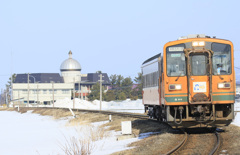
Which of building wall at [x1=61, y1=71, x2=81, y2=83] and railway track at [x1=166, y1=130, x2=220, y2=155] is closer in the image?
railway track at [x1=166, y1=130, x2=220, y2=155]

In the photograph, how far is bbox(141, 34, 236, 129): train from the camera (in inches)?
657

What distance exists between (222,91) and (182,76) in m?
1.63

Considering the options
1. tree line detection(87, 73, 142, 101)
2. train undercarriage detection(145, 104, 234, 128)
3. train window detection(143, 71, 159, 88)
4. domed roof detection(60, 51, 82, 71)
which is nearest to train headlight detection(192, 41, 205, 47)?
train undercarriage detection(145, 104, 234, 128)

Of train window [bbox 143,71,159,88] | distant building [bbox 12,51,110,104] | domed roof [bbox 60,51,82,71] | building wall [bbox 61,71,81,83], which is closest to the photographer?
train window [bbox 143,71,159,88]

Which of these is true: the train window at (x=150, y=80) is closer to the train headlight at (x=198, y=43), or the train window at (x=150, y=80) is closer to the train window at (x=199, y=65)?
the train window at (x=199, y=65)

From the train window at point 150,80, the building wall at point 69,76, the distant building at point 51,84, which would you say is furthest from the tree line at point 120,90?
the train window at point 150,80

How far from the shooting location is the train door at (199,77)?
655 inches

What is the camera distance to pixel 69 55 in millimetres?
169250

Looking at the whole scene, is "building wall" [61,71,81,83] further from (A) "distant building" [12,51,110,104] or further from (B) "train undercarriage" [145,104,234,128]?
(B) "train undercarriage" [145,104,234,128]

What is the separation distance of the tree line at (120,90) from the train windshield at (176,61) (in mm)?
104577

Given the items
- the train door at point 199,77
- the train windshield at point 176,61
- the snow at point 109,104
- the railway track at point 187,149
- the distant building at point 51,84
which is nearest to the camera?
the railway track at point 187,149

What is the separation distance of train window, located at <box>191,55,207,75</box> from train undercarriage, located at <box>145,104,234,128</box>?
4.27 feet

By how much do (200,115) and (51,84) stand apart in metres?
139

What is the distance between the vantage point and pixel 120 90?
5231 inches
